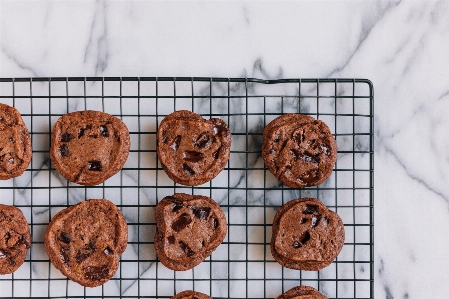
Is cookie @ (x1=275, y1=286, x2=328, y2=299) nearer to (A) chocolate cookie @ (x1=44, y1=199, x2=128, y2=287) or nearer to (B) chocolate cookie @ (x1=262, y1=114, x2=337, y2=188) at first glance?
(B) chocolate cookie @ (x1=262, y1=114, x2=337, y2=188)

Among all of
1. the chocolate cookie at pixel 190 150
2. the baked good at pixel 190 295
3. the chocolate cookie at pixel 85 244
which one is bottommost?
the baked good at pixel 190 295

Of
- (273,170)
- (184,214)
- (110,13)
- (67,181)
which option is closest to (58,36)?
(110,13)

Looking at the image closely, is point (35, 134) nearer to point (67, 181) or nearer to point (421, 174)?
point (67, 181)

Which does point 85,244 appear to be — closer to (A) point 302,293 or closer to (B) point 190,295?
(B) point 190,295

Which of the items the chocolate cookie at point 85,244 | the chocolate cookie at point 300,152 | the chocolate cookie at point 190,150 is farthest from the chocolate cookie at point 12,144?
the chocolate cookie at point 300,152

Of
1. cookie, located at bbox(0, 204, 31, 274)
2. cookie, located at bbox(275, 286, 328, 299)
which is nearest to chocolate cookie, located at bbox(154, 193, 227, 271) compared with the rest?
cookie, located at bbox(275, 286, 328, 299)

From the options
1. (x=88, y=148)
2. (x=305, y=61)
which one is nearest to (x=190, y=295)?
(x=88, y=148)

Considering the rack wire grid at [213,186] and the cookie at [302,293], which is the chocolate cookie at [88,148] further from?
the cookie at [302,293]
